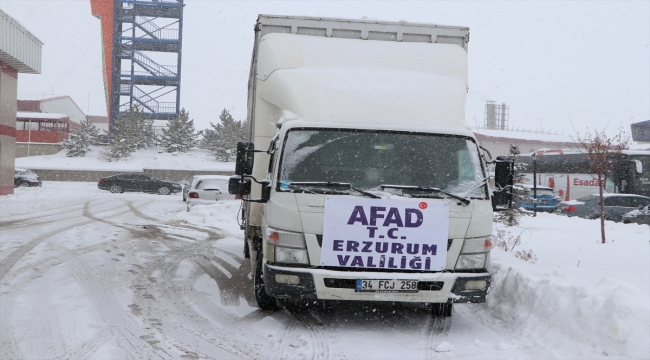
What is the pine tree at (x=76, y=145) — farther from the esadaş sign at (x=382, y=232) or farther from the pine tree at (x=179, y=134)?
the esadaş sign at (x=382, y=232)

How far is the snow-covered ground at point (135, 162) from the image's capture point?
52.8m

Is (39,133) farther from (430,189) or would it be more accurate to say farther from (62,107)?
(430,189)

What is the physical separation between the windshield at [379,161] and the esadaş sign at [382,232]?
0.96ft

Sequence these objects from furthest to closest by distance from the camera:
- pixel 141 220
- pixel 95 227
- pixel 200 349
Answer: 1. pixel 141 220
2. pixel 95 227
3. pixel 200 349

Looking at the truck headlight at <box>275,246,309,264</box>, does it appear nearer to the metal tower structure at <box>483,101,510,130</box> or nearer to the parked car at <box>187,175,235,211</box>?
the parked car at <box>187,175,235,211</box>

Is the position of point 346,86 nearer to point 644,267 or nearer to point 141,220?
point 644,267

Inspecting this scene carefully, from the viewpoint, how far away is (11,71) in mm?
29031

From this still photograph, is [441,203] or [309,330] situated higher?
[441,203]

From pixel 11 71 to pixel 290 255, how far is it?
93.3 ft

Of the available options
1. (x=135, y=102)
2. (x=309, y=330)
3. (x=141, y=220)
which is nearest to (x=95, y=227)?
A: (x=141, y=220)

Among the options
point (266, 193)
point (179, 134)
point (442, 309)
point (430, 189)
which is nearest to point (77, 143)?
Result: point (179, 134)

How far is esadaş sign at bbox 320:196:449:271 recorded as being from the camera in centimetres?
568

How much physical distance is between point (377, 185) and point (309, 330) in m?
1.63

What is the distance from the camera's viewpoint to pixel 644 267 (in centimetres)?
1027
